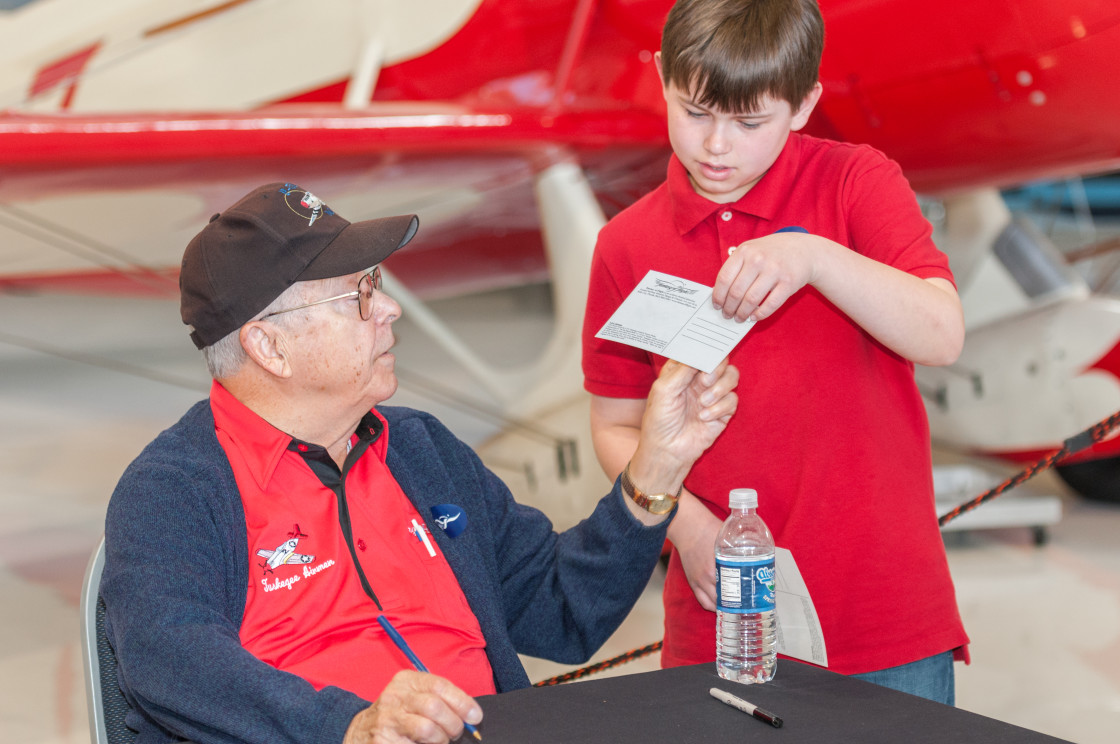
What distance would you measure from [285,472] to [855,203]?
0.70m

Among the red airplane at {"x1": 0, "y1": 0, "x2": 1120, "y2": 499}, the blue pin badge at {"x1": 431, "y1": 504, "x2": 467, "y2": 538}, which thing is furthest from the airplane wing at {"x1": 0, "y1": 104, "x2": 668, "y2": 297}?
the blue pin badge at {"x1": 431, "y1": 504, "x2": 467, "y2": 538}

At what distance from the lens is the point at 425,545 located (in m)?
1.24

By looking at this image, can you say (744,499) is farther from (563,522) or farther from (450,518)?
(563,522)

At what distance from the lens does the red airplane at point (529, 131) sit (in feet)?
9.30

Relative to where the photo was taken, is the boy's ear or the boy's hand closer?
the boy's hand

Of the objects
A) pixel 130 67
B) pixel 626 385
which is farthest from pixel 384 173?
pixel 626 385

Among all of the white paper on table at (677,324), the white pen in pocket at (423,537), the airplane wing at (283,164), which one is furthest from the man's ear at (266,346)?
the airplane wing at (283,164)

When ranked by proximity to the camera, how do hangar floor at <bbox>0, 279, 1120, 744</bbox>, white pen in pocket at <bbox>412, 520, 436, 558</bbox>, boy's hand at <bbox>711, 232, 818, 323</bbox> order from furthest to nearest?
hangar floor at <bbox>0, 279, 1120, 744</bbox> < white pen in pocket at <bbox>412, 520, 436, 558</bbox> < boy's hand at <bbox>711, 232, 818, 323</bbox>

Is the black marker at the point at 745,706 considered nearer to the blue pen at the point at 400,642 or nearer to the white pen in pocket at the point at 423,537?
the blue pen at the point at 400,642

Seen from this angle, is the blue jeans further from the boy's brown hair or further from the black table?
the boy's brown hair

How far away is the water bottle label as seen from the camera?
1.03 m

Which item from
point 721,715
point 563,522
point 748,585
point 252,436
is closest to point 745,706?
point 721,715

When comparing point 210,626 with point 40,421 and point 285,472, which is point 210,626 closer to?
point 285,472

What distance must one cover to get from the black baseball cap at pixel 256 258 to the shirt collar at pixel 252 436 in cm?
8
